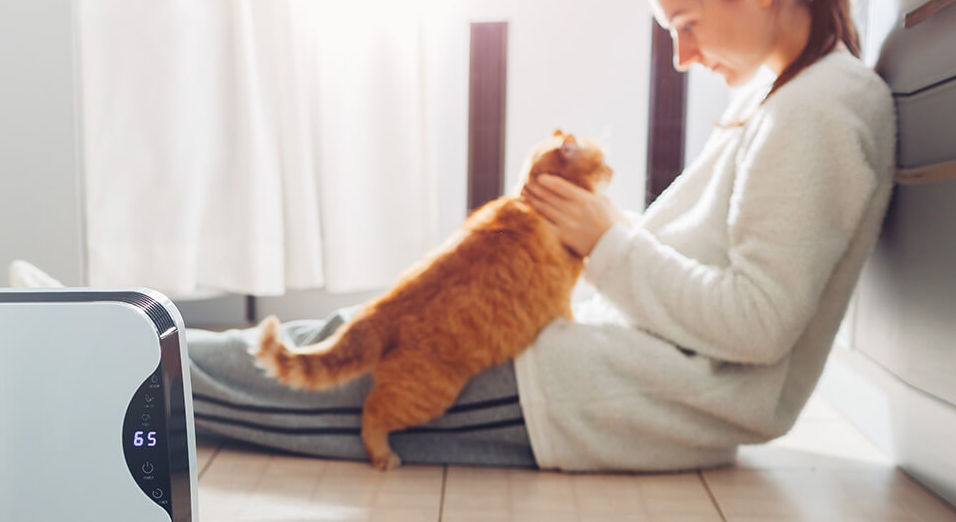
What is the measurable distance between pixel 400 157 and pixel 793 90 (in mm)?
928

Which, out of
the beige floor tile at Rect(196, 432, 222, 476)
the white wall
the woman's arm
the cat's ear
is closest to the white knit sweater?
the woman's arm

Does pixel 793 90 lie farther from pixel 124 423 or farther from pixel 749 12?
pixel 124 423

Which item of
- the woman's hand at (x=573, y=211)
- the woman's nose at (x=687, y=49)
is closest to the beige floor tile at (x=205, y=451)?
the woman's hand at (x=573, y=211)

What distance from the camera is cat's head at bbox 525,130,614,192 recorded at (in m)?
0.96

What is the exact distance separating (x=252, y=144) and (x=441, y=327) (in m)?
0.78

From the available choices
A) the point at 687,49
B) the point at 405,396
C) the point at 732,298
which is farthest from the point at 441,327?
the point at 687,49

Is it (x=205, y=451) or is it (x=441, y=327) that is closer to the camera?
(x=441, y=327)

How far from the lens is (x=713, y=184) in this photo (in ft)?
3.07

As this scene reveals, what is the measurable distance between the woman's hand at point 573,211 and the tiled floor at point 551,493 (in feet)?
0.89

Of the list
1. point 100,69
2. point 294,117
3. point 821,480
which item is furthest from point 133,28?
→ point 821,480

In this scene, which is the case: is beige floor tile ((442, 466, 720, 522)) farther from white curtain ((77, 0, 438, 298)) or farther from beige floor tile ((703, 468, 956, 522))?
white curtain ((77, 0, 438, 298))

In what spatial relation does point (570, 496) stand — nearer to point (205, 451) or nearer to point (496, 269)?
point (496, 269)

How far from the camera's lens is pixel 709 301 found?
0.87m

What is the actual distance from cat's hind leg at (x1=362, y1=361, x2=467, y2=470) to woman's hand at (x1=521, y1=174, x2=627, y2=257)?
204 mm
